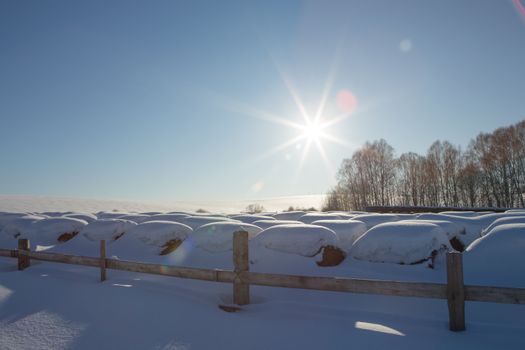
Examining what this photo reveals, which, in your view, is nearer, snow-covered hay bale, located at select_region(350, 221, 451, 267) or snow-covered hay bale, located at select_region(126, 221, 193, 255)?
snow-covered hay bale, located at select_region(350, 221, 451, 267)

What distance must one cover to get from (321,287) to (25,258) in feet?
26.4

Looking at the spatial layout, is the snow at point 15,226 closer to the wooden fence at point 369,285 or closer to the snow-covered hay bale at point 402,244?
the wooden fence at point 369,285

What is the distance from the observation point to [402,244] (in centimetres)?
718

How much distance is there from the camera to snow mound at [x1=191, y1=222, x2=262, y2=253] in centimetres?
883

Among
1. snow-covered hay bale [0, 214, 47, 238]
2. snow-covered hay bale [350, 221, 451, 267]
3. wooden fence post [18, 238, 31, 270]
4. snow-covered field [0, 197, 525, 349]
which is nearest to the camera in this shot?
snow-covered field [0, 197, 525, 349]

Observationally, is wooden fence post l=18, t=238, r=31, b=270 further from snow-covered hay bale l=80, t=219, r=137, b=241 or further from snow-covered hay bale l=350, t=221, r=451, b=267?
snow-covered hay bale l=350, t=221, r=451, b=267

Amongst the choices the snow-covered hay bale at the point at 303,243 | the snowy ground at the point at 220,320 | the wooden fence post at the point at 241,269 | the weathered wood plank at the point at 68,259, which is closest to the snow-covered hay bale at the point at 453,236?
the snowy ground at the point at 220,320

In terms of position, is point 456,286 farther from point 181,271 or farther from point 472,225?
point 472,225

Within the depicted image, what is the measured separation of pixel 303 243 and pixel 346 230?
5.30 ft

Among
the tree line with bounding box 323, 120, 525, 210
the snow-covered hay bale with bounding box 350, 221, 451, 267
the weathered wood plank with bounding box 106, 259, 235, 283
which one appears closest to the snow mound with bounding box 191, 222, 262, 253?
the weathered wood plank with bounding box 106, 259, 235, 283

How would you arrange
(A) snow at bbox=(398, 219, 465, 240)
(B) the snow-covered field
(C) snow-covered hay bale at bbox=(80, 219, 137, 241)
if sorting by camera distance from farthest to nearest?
(C) snow-covered hay bale at bbox=(80, 219, 137, 241), (A) snow at bbox=(398, 219, 465, 240), (B) the snow-covered field

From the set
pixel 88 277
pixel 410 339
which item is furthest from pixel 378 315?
pixel 88 277

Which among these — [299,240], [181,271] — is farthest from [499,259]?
[181,271]

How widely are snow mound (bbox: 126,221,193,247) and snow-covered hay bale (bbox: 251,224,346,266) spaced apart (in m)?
3.07
